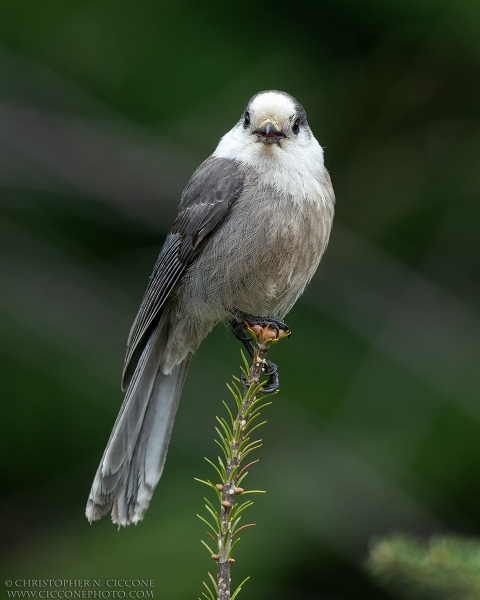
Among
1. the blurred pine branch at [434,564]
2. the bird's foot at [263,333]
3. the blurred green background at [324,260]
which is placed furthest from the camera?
the blurred green background at [324,260]

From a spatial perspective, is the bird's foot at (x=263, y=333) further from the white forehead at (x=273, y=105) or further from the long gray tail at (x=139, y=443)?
the white forehead at (x=273, y=105)

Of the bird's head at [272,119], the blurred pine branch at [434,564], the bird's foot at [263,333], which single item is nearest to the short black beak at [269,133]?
the bird's head at [272,119]

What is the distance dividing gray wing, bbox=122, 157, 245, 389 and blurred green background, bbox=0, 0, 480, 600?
127cm

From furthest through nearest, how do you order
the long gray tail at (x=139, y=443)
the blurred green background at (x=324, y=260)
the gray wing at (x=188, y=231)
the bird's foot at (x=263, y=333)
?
the blurred green background at (x=324, y=260) → the gray wing at (x=188, y=231) → the long gray tail at (x=139, y=443) → the bird's foot at (x=263, y=333)

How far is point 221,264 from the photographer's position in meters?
3.83

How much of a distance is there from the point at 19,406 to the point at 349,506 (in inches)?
71.4

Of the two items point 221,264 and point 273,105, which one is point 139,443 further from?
point 273,105

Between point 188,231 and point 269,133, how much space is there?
0.51 m

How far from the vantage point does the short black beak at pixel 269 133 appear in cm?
379

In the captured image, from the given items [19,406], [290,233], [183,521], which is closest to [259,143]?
[290,233]

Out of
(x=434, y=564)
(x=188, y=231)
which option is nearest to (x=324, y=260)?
(x=188, y=231)

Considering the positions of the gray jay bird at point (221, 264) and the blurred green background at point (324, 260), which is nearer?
the gray jay bird at point (221, 264)

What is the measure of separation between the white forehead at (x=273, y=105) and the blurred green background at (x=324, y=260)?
157 cm

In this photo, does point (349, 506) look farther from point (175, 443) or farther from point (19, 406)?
point (19, 406)
